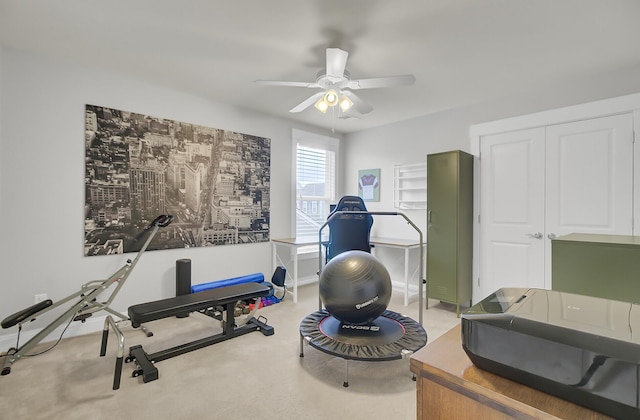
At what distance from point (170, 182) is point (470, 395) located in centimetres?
349

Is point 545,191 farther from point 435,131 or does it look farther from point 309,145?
point 309,145

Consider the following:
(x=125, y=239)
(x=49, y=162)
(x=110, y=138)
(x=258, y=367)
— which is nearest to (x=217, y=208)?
(x=125, y=239)

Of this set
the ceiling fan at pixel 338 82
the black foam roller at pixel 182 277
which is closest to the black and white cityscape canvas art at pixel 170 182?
the black foam roller at pixel 182 277

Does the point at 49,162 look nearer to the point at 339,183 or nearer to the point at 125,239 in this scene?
the point at 125,239

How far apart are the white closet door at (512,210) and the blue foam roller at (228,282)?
2.81 m

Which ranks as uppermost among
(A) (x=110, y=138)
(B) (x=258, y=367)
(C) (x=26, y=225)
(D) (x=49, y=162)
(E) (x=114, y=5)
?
(E) (x=114, y=5)

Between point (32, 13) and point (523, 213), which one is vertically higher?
point (32, 13)

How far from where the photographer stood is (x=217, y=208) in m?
3.78

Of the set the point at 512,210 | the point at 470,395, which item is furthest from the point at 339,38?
the point at 512,210

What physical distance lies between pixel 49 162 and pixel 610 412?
3763mm

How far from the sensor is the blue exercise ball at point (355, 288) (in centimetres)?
221

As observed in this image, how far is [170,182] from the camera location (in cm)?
341

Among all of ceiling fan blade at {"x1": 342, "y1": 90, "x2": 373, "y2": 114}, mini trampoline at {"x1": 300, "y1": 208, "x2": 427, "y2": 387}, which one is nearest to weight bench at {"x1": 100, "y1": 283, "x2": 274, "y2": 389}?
mini trampoline at {"x1": 300, "y1": 208, "x2": 427, "y2": 387}

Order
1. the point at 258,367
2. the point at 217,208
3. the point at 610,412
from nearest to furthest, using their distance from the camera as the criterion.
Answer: the point at 610,412
the point at 258,367
the point at 217,208
